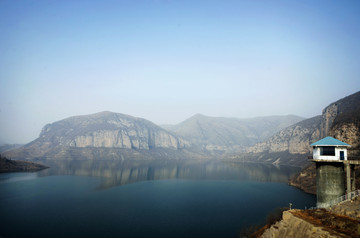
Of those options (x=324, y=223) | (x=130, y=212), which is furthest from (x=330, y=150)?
(x=130, y=212)

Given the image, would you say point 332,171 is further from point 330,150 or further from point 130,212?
point 130,212

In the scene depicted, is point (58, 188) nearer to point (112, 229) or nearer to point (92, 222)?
point (92, 222)

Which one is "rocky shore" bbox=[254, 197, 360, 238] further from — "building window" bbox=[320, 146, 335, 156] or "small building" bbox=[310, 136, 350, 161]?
"building window" bbox=[320, 146, 335, 156]

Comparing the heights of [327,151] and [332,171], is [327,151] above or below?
above

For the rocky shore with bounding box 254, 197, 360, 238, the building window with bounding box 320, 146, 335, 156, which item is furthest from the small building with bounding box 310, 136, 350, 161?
the rocky shore with bounding box 254, 197, 360, 238

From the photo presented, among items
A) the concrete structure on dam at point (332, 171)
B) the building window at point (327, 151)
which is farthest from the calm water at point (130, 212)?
the building window at point (327, 151)

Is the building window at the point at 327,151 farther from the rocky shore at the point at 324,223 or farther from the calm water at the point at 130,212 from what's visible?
the calm water at the point at 130,212

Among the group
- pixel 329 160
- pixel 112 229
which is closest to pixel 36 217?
pixel 112 229

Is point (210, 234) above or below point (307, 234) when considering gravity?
below
